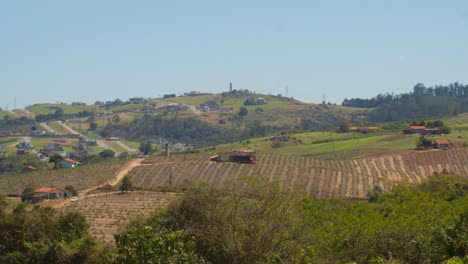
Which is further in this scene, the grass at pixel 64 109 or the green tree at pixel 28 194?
the grass at pixel 64 109

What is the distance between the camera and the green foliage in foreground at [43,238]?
68.0 feet

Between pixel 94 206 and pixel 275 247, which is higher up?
pixel 275 247

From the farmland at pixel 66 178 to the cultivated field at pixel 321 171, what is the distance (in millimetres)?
3541

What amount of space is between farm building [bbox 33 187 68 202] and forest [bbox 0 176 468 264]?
31.8m

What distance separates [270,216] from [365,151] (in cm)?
6239

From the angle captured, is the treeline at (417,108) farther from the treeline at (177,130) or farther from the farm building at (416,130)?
the farm building at (416,130)

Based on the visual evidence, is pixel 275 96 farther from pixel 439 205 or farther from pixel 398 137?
pixel 439 205

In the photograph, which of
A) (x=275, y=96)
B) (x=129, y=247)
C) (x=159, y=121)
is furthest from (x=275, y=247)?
(x=275, y=96)

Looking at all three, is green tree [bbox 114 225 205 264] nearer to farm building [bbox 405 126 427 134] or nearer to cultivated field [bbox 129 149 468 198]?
cultivated field [bbox 129 149 468 198]

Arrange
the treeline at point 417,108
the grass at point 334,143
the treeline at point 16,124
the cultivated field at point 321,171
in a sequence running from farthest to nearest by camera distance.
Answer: the treeline at point 16,124, the treeline at point 417,108, the grass at point 334,143, the cultivated field at point 321,171

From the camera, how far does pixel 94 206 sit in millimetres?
48094

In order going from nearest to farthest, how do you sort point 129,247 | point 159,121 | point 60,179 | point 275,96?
point 129,247 → point 60,179 → point 159,121 → point 275,96

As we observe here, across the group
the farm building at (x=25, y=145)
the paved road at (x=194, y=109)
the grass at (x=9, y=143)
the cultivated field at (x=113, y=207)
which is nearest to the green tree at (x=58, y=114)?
the paved road at (x=194, y=109)

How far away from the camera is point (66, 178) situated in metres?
65.0
